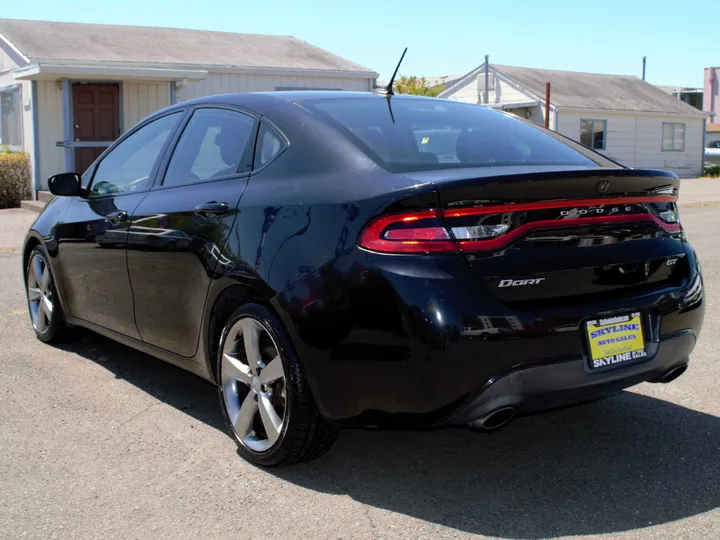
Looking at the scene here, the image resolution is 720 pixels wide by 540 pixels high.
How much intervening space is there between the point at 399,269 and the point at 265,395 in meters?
0.95

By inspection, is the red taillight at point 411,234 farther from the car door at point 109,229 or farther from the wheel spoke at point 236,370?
the car door at point 109,229

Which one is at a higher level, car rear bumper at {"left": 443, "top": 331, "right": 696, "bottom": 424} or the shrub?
car rear bumper at {"left": 443, "top": 331, "right": 696, "bottom": 424}

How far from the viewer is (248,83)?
20641mm

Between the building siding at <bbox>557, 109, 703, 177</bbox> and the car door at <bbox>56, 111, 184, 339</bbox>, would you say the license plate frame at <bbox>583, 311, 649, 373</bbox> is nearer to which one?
the car door at <bbox>56, 111, 184, 339</bbox>

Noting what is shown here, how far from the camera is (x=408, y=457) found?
392cm

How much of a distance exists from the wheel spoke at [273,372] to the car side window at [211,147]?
0.98 metres

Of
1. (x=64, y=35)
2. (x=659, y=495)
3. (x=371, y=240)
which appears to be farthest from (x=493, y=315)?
(x=64, y=35)

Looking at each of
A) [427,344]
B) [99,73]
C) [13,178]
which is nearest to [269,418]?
[427,344]

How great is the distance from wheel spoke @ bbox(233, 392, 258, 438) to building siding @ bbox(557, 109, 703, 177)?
2805cm

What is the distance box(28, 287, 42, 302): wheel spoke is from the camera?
613cm

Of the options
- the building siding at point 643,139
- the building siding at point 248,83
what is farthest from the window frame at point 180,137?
the building siding at point 643,139

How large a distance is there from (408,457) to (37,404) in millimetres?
2150

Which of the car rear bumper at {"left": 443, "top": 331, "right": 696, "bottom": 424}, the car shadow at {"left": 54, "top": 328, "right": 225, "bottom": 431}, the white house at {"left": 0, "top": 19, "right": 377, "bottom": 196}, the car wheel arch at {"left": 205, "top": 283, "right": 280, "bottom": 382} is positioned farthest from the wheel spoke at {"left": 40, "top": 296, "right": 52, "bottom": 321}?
the white house at {"left": 0, "top": 19, "right": 377, "bottom": 196}

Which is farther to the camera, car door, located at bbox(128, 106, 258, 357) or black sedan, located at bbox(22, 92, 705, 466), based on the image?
car door, located at bbox(128, 106, 258, 357)
